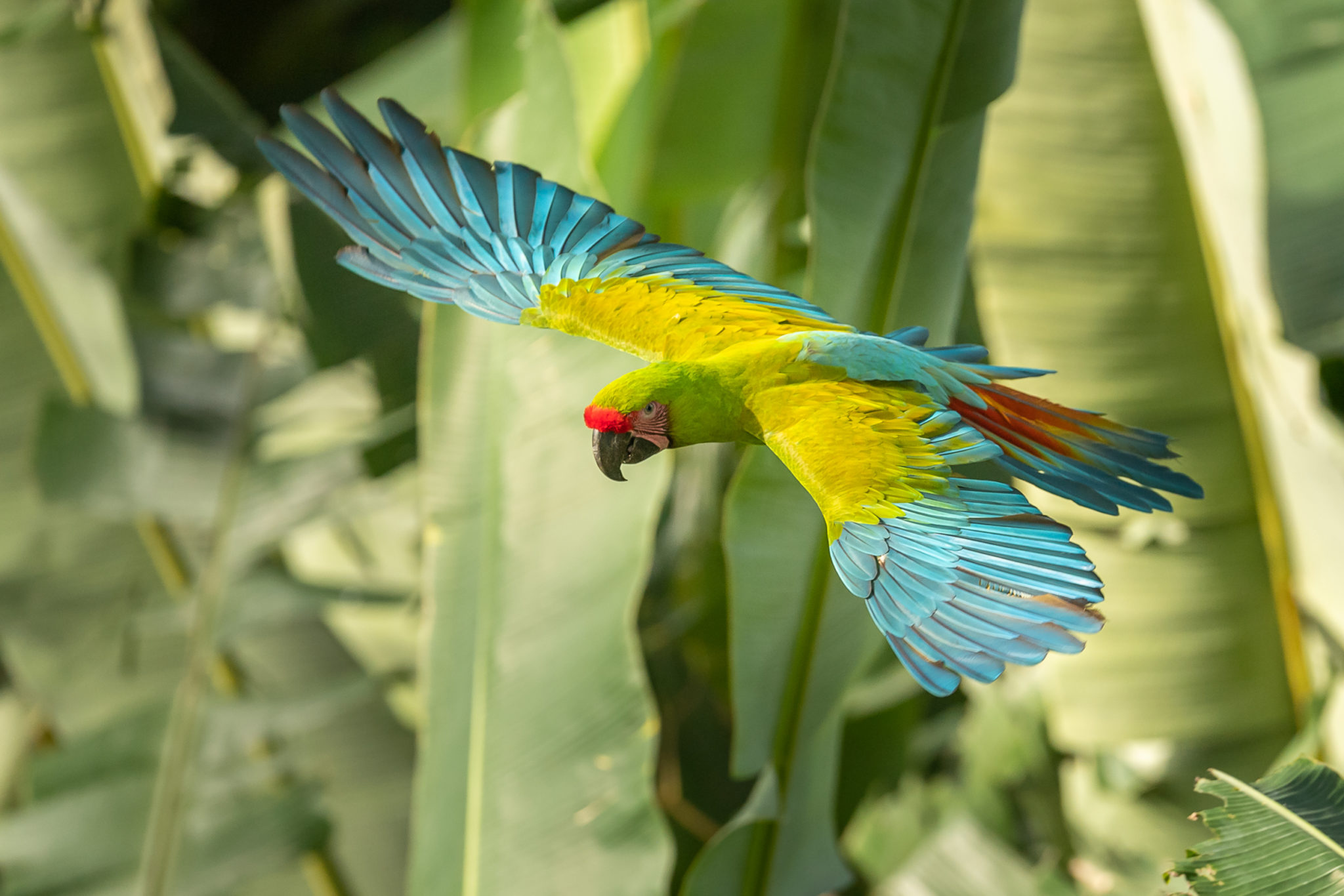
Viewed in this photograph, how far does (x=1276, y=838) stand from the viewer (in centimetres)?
42

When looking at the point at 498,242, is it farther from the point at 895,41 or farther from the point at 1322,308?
the point at 1322,308

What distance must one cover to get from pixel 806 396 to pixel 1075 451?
0.13m

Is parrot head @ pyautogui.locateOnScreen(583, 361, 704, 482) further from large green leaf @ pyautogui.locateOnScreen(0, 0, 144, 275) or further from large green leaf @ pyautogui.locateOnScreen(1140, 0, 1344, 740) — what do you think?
large green leaf @ pyautogui.locateOnScreen(0, 0, 144, 275)

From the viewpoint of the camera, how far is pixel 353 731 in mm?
1345

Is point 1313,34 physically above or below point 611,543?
above

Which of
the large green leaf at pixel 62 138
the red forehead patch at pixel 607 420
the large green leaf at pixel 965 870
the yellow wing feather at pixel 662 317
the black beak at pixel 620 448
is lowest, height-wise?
the large green leaf at pixel 965 870

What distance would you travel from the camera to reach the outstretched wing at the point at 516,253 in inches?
19.8

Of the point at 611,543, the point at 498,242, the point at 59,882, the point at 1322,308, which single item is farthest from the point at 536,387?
the point at 59,882

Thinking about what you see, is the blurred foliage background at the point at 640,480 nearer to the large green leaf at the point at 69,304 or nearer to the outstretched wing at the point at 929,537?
the large green leaf at the point at 69,304

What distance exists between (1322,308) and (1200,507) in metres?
0.28

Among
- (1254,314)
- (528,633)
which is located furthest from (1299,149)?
(528,633)

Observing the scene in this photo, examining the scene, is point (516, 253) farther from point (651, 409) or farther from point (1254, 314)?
point (1254, 314)

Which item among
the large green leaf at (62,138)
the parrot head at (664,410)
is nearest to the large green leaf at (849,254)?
the parrot head at (664,410)

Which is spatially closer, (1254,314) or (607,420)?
(607,420)
